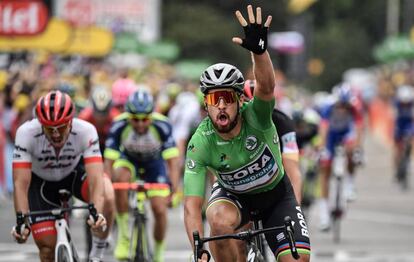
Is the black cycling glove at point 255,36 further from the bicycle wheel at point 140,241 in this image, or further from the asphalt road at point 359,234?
the asphalt road at point 359,234

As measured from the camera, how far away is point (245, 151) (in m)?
9.09

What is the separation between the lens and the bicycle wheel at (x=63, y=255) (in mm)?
10312

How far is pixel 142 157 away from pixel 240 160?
464cm

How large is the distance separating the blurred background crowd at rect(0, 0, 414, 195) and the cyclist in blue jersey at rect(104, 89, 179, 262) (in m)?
1.97

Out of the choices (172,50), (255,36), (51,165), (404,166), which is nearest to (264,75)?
(255,36)

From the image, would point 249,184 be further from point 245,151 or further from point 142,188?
point 142,188

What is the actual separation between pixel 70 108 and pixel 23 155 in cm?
61

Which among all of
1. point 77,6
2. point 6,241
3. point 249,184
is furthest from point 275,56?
point 249,184

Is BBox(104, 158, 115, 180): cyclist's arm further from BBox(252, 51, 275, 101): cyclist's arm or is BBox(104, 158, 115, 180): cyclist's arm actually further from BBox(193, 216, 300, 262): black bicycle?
BBox(252, 51, 275, 101): cyclist's arm

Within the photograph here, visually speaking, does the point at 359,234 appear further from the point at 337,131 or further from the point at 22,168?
the point at 22,168

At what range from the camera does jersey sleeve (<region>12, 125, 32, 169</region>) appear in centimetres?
1058

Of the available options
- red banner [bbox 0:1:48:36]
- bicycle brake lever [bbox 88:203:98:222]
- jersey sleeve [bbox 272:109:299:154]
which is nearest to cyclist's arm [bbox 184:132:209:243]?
bicycle brake lever [bbox 88:203:98:222]

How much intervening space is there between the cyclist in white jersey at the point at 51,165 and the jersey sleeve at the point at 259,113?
72.4 inches

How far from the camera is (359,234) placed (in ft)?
61.6
